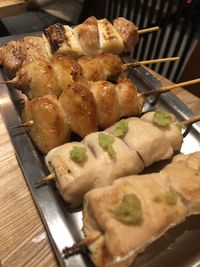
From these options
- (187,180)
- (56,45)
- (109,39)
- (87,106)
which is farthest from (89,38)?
(187,180)

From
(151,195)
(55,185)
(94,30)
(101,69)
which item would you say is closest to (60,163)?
(55,185)

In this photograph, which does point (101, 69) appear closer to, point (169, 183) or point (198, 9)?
point (169, 183)

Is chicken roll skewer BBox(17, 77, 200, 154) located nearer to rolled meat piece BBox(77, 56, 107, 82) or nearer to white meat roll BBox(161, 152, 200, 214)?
rolled meat piece BBox(77, 56, 107, 82)

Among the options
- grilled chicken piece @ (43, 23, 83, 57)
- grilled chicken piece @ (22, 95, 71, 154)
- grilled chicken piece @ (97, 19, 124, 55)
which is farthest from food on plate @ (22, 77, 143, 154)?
grilled chicken piece @ (97, 19, 124, 55)

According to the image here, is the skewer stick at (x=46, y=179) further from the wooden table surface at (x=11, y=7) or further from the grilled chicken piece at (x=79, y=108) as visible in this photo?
the wooden table surface at (x=11, y=7)

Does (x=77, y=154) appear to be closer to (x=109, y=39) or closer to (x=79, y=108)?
(x=79, y=108)

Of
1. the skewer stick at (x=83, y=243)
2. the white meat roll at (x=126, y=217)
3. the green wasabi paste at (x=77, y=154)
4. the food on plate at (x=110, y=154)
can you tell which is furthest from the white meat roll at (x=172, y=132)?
the skewer stick at (x=83, y=243)

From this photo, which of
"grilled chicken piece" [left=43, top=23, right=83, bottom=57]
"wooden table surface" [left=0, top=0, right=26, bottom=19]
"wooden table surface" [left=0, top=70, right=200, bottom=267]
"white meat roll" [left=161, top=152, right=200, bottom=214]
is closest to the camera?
"white meat roll" [left=161, top=152, right=200, bottom=214]
